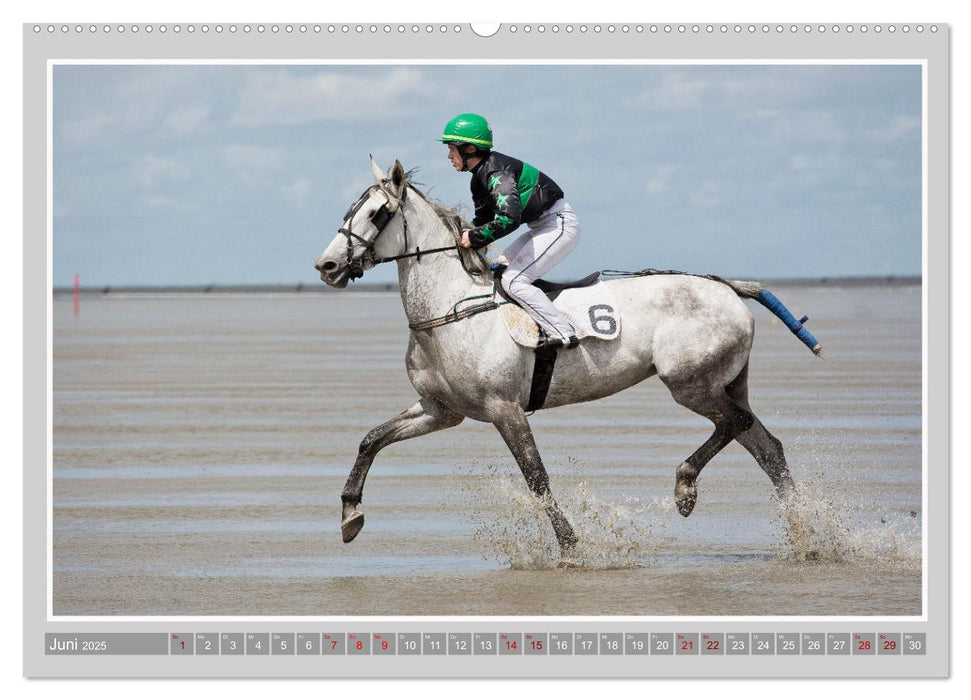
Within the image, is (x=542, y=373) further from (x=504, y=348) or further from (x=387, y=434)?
(x=387, y=434)

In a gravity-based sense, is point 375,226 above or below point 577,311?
above

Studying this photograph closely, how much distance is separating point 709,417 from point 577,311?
1.17 m

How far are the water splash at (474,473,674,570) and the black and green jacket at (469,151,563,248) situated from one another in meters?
1.69

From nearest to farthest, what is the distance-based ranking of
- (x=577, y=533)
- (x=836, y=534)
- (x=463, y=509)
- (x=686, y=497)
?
(x=577, y=533) → (x=836, y=534) → (x=686, y=497) → (x=463, y=509)

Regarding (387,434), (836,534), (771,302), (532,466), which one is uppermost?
(771,302)

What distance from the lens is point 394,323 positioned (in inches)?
1609

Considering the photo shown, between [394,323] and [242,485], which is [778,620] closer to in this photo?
[242,485]

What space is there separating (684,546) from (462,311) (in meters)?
2.18

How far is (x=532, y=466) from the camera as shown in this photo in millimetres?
9688

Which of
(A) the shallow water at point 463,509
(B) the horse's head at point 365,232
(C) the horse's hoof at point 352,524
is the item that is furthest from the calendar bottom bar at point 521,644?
(C) the horse's hoof at point 352,524

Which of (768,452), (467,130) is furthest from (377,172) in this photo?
(768,452)

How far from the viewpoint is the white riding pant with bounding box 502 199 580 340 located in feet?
31.7

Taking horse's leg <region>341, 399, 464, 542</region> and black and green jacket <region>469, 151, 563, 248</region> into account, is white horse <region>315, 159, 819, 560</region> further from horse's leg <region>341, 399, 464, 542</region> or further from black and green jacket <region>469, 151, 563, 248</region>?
black and green jacket <region>469, 151, 563, 248</region>

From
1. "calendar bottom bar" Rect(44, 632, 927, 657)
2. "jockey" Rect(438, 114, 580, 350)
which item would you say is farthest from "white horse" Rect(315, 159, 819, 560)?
"calendar bottom bar" Rect(44, 632, 927, 657)
